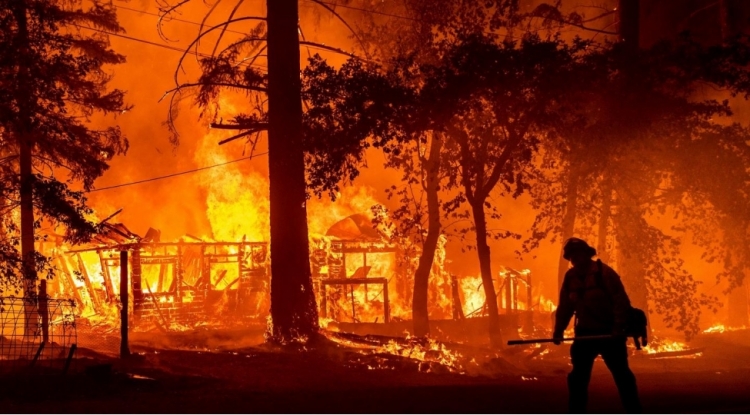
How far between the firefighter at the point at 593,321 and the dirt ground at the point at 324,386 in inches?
50.0

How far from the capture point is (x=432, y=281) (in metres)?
28.0

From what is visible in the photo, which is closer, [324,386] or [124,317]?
[324,386]

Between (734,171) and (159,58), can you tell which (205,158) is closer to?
(159,58)

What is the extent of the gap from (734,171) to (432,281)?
1359 centimetres

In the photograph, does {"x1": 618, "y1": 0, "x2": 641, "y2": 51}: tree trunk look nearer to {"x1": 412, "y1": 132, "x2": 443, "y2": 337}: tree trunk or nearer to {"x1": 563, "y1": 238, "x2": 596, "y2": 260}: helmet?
{"x1": 412, "y1": 132, "x2": 443, "y2": 337}: tree trunk

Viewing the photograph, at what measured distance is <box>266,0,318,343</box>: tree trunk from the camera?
14.9 metres

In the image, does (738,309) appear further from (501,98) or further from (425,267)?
(501,98)

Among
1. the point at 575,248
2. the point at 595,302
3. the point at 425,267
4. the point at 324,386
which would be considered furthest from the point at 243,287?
the point at 595,302

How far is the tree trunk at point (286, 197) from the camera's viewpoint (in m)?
14.9

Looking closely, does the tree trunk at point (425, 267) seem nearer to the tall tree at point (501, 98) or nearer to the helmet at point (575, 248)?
the tall tree at point (501, 98)

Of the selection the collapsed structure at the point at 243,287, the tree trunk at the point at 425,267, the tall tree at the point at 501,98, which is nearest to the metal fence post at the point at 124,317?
the tall tree at the point at 501,98

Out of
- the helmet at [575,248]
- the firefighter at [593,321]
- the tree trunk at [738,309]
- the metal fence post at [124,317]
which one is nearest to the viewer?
the firefighter at [593,321]

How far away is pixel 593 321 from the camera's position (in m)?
7.57

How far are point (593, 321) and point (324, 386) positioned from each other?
185 inches
